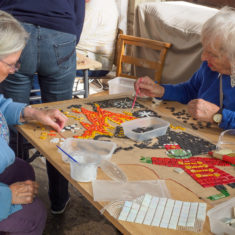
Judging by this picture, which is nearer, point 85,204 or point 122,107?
point 122,107

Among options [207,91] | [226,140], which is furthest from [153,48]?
[226,140]

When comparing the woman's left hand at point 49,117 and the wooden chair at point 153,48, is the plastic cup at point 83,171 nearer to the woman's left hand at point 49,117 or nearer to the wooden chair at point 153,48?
the woman's left hand at point 49,117

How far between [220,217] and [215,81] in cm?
109

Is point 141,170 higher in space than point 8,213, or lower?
higher

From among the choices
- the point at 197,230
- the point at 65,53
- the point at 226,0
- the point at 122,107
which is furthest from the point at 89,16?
the point at 197,230

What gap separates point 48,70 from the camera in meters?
1.99

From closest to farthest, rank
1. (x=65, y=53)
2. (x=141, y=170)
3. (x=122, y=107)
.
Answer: (x=141, y=170)
(x=122, y=107)
(x=65, y=53)

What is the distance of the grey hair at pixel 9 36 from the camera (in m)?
1.35

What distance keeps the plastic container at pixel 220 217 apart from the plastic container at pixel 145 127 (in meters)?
0.58

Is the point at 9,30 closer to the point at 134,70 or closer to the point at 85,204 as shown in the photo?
the point at 85,204

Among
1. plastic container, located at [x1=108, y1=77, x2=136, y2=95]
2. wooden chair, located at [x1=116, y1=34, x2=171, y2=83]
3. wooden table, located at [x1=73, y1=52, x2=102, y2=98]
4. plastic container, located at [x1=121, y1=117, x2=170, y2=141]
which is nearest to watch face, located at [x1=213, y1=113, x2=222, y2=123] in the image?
plastic container, located at [x1=121, y1=117, x2=170, y2=141]

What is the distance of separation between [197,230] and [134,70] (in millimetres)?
2830

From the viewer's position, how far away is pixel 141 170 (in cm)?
127

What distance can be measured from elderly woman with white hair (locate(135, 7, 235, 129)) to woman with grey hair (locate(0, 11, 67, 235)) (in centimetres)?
71
